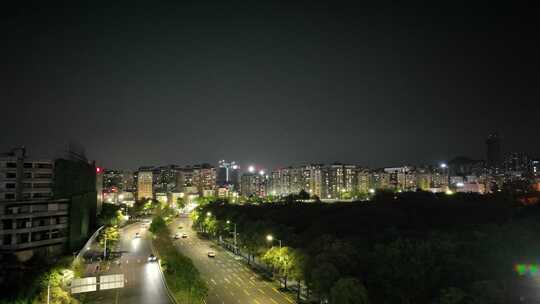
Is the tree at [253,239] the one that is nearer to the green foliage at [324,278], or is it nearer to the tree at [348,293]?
the green foliage at [324,278]

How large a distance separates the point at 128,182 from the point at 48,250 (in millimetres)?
143897

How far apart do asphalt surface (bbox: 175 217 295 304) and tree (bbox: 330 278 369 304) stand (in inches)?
290

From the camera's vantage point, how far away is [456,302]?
66.6 feet

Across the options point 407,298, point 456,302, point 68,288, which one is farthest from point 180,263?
point 456,302

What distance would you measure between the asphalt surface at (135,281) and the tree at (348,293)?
11208 millimetres

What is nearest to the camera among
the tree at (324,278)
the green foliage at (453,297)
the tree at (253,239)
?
the green foliage at (453,297)

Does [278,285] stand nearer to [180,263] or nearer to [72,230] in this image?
[180,263]

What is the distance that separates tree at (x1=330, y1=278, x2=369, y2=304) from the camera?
2252 centimetres

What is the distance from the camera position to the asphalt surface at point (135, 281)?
27325 millimetres

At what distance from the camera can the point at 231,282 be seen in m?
35.0

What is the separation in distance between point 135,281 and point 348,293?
1847 cm

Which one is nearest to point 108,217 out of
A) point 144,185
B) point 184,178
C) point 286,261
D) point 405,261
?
point 286,261

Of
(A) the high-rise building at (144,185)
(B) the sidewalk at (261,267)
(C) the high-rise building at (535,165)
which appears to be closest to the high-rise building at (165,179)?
(A) the high-rise building at (144,185)

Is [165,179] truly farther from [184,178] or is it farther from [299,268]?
[299,268]
